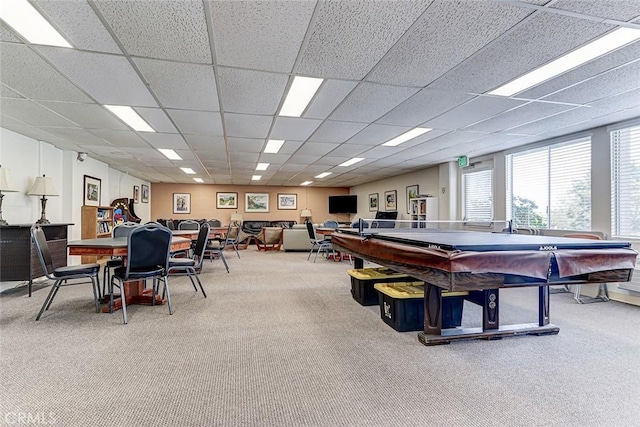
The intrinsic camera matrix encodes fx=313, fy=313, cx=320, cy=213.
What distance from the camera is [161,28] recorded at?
6.88 ft

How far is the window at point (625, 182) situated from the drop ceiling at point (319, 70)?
373 millimetres

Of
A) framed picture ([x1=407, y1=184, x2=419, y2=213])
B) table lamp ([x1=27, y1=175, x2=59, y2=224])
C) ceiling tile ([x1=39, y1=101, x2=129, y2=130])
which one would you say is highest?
ceiling tile ([x1=39, y1=101, x2=129, y2=130])

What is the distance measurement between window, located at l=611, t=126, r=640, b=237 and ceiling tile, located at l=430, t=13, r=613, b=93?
2.61 meters

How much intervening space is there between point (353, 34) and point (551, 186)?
4745mm

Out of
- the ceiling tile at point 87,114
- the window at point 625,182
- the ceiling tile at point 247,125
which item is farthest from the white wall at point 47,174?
the window at point 625,182

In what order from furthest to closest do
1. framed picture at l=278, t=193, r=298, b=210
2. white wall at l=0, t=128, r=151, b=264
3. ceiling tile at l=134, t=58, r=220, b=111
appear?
framed picture at l=278, t=193, r=298, b=210 → white wall at l=0, t=128, r=151, b=264 → ceiling tile at l=134, t=58, r=220, b=111

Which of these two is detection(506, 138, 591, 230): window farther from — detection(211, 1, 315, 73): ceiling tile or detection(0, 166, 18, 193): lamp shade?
detection(0, 166, 18, 193): lamp shade

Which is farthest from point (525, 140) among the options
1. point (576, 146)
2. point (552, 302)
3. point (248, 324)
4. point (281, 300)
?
point (248, 324)

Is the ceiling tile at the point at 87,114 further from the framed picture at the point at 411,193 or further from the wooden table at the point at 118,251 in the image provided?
the framed picture at the point at 411,193

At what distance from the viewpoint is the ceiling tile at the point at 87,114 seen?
3584mm

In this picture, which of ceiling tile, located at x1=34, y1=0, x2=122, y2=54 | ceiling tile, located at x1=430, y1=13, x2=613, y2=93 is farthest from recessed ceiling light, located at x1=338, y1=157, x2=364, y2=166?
ceiling tile, located at x1=34, y1=0, x2=122, y2=54

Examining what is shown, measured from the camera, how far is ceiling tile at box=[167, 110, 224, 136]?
3852 millimetres

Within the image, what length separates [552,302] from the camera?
394cm

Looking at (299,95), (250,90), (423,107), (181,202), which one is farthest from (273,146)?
(181,202)
